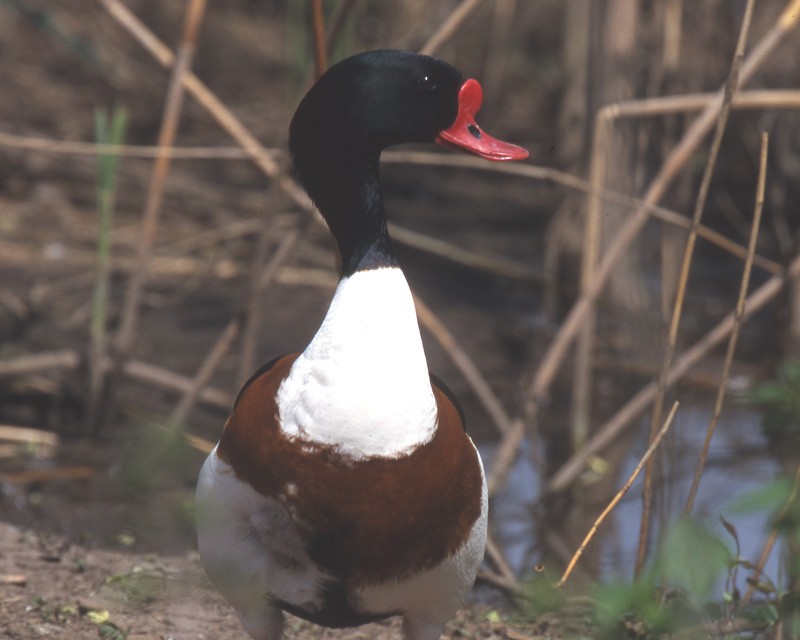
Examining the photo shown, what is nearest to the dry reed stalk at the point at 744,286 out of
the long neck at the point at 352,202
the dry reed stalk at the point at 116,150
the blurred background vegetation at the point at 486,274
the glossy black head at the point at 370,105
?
the blurred background vegetation at the point at 486,274

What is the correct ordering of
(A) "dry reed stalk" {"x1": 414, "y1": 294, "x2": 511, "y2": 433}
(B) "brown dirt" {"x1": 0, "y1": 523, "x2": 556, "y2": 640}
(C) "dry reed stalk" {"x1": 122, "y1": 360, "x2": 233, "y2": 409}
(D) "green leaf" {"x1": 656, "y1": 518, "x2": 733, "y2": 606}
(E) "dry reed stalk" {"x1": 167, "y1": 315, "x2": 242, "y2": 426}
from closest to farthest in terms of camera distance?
(D) "green leaf" {"x1": 656, "y1": 518, "x2": 733, "y2": 606}
(B) "brown dirt" {"x1": 0, "y1": 523, "x2": 556, "y2": 640}
(E) "dry reed stalk" {"x1": 167, "y1": 315, "x2": 242, "y2": 426}
(A) "dry reed stalk" {"x1": 414, "y1": 294, "x2": 511, "y2": 433}
(C) "dry reed stalk" {"x1": 122, "y1": 360, "x2": 233, "y2": 409}

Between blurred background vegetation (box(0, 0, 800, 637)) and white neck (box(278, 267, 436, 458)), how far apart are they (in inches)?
11.0

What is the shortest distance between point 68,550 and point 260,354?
2233 millimetres

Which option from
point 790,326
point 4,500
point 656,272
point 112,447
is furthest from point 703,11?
point 4,500

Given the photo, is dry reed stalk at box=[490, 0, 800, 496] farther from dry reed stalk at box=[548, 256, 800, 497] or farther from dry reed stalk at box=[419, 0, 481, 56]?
dry reed stalk at box=[419, 0, 481, 56]

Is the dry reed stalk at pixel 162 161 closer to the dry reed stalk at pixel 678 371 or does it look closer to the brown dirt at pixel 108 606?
the brown dirt at pixel 108 606

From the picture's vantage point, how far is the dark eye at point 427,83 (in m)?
2.63

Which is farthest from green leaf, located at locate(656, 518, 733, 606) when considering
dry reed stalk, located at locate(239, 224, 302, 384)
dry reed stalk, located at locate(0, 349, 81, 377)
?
dry reed stalk, located at locate(0, 349, 81, 377)

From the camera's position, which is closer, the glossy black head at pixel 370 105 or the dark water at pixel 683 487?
the glossy black head at pixel 370 105

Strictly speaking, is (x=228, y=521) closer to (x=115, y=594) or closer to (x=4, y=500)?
(x=115, y=594)

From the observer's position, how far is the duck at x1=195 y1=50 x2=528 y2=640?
2432 mm

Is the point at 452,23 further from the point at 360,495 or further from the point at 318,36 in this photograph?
the point at 360,495

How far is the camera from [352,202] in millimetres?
2668

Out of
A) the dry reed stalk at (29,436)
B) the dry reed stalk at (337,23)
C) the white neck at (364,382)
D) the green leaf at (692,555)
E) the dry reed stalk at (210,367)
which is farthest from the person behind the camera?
the dry reed stalk at (29,436)
